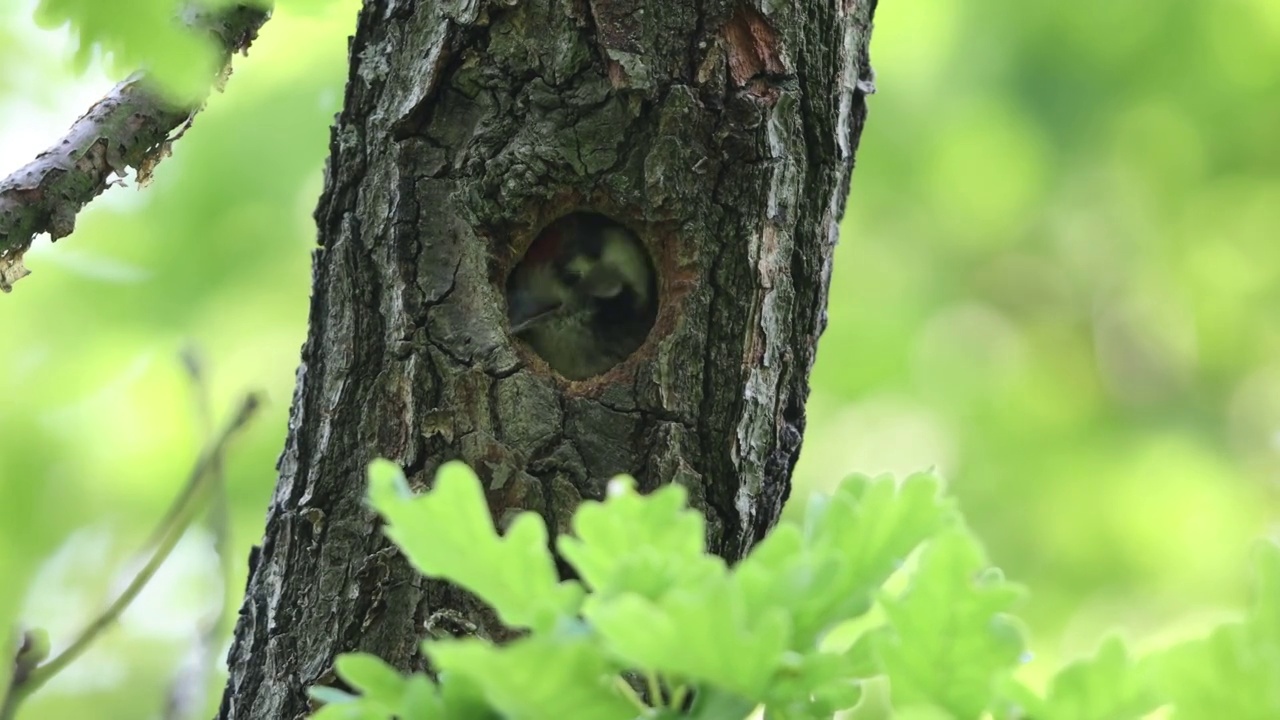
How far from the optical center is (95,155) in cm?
154

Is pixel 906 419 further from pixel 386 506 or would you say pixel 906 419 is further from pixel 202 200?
pixel 386 506

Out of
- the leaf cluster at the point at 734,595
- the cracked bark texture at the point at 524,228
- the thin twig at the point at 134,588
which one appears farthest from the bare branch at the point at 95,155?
the leaf cluster at the point at 734,595

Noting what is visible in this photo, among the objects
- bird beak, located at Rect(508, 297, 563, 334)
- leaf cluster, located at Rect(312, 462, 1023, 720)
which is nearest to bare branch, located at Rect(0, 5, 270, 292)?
bird beak, located at Rect(508, 297, 563, 334)

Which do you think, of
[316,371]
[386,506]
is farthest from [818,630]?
[316,371]

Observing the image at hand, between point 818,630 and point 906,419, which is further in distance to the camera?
point 906,419

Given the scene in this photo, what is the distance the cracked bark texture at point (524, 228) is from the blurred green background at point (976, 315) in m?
1.66

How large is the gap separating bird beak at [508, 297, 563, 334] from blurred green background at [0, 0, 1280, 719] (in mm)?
1055

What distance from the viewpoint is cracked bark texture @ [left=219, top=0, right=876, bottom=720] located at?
1.52m

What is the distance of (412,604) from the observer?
146 centimetres

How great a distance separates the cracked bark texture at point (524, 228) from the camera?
59.7 inches

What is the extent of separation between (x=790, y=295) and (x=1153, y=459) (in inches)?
124

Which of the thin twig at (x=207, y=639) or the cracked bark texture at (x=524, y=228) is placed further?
the thin twig at (x=207, y=639)

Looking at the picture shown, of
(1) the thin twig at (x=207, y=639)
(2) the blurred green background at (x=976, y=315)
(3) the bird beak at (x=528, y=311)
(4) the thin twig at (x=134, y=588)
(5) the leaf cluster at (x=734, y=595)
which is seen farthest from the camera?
(2) the blurred green background at (x=976, y=315)

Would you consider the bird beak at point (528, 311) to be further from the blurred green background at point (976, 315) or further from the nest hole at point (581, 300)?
the blurred green background at point (976, 315)
